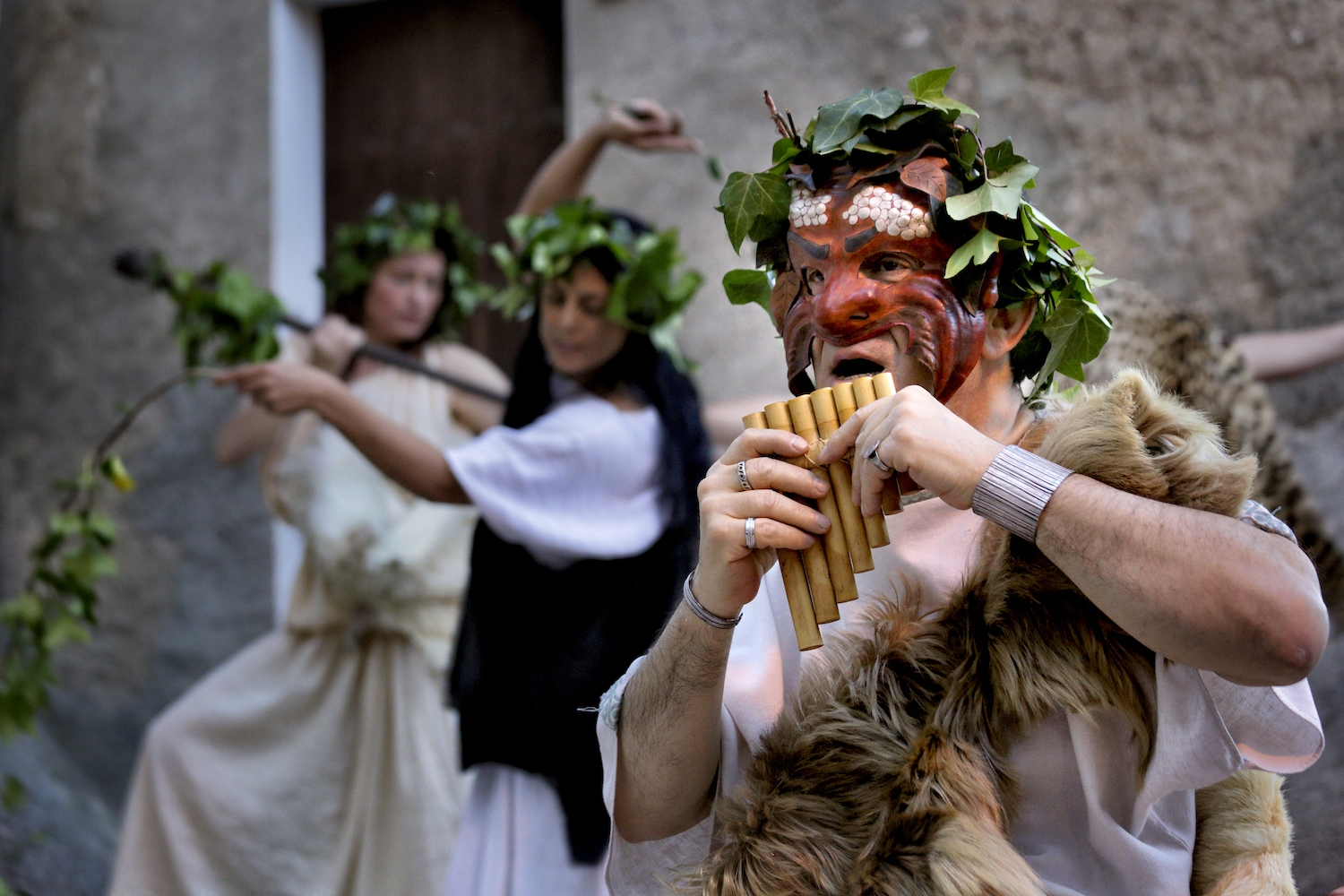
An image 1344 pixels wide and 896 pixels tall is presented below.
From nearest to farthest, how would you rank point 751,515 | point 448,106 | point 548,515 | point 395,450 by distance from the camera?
point 751,515
point 548,515
point 395,450
point 448,106

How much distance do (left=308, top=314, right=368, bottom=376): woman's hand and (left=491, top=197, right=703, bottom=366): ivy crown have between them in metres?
1.04

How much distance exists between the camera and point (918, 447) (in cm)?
157

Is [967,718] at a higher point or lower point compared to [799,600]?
lower

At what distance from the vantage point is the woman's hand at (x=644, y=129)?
13.4 ft

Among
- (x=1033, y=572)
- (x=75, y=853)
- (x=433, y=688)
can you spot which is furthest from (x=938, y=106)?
(x=75, y=853)

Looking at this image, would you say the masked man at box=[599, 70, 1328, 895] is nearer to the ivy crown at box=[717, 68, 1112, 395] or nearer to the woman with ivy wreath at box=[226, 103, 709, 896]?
the ivy crown at box=[717, 68, 1112, 395]

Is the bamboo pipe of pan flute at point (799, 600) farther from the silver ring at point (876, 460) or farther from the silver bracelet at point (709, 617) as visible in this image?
the silver ring at point (876, 460)

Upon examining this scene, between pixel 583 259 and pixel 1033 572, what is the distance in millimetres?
2151

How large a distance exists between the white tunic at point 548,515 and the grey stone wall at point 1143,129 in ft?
3.44

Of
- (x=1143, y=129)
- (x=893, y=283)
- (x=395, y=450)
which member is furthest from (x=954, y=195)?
(x=1143, y=129)

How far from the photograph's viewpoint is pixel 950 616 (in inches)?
68.2

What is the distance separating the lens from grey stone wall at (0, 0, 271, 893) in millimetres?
5234

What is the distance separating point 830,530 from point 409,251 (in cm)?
329

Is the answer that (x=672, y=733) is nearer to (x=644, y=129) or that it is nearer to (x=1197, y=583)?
(x=1197, y=583)
